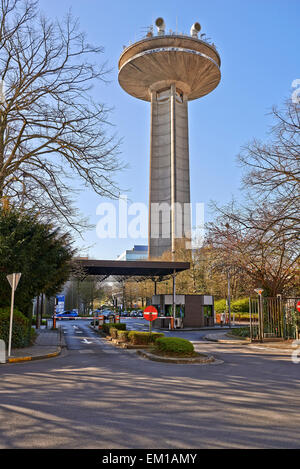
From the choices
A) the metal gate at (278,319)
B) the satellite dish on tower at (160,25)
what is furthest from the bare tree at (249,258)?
the satellite dish on tower at (160,25)

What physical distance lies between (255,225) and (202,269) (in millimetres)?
26565

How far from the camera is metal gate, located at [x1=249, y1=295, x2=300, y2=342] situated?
72.1 feet

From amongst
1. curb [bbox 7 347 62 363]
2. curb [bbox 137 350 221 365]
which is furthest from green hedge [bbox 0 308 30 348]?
curb [bbox 137 350 221 365]

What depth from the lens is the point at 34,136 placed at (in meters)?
18.7

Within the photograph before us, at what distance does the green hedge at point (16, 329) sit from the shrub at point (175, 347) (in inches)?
226

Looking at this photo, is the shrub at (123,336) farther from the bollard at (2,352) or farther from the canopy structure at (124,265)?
the canopy structure at (124,265)

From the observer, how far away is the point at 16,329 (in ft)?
51.1

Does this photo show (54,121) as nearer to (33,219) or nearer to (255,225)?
(33,219)

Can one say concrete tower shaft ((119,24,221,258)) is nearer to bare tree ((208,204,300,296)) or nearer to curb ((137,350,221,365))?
bare tree ((208,204,300,296))

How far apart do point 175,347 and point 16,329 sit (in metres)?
6.49

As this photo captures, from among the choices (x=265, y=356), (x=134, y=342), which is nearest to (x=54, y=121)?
(x=134, y=342)

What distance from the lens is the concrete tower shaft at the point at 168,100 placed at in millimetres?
76000

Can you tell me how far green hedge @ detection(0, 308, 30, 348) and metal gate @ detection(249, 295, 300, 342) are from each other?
1231 centimetres
